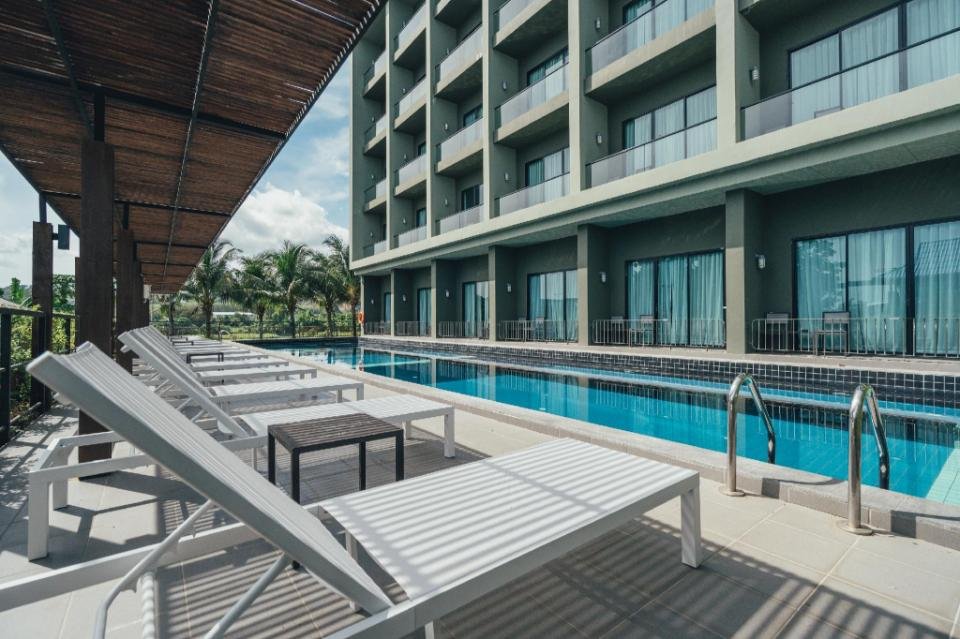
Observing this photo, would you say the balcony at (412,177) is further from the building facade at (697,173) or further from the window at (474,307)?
the window at (474,307)

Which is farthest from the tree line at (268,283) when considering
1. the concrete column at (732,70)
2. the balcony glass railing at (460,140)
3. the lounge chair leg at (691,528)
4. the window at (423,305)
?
the lounge chair leg at (691,528)

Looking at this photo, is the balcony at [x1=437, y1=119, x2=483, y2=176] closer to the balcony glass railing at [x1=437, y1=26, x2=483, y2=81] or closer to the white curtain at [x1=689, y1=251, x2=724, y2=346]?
the balcony glass railing at [x1=437, y1=26, x2=483, y2=81]

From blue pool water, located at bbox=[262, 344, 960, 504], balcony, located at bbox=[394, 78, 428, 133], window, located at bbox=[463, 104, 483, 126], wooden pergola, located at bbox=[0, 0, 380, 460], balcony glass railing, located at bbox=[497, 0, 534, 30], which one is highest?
balcony glass railing, located at bbox=[497, 0, 534, 30]

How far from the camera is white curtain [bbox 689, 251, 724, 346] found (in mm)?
13375

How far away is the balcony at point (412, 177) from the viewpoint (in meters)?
22.6

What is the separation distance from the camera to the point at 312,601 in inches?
92.3

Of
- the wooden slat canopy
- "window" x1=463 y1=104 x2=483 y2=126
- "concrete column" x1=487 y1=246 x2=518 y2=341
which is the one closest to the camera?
the wooden slat canopy

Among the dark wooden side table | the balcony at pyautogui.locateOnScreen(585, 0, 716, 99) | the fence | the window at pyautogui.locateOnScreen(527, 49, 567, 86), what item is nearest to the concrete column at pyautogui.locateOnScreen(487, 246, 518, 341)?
the window at pyautogui.locateOnScreen(527, 49, 567, 86)

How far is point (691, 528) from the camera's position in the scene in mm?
2570

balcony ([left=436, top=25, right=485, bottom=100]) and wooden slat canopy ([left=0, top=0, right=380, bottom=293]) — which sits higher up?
balcony ([left=436, top=25, right=485, bottom=100])

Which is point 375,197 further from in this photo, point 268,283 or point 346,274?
point 268,283

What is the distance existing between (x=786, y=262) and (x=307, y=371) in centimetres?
1162

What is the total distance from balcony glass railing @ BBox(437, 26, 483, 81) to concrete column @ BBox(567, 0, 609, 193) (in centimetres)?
500

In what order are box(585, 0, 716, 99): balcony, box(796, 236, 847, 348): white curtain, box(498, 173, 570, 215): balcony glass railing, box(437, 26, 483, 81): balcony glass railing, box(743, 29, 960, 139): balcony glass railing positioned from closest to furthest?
box(743, 29, 960, 139): balcony glass railing
box(796, 236, 847, 348): white curtain
box(585, 0, 716, 99): balcony
box(498, 173, 570, 215): balcony glass railing
box(437, 26, 483, 81): balcony glass railing
